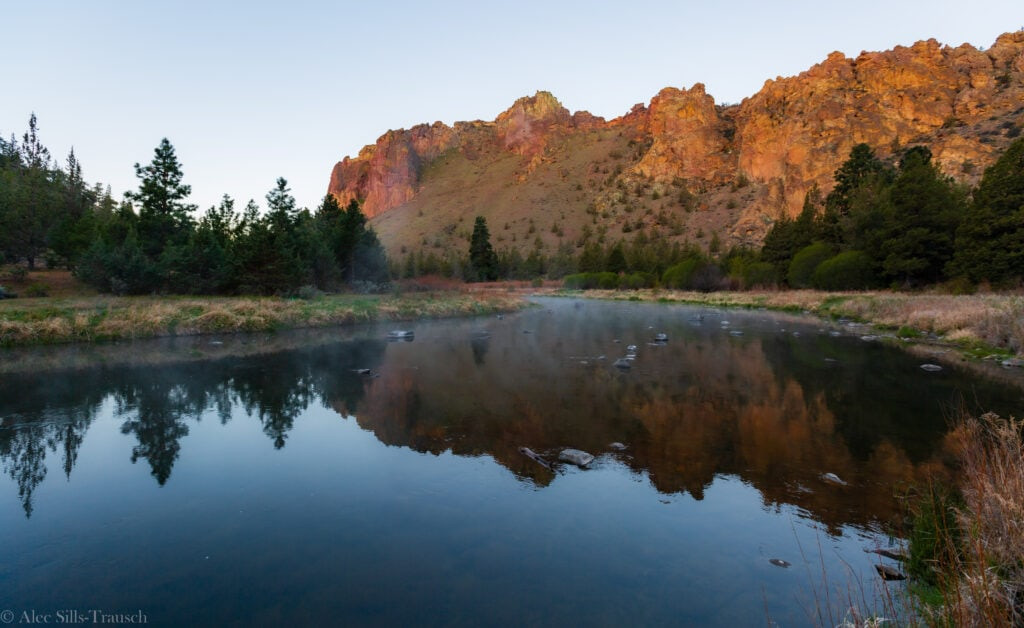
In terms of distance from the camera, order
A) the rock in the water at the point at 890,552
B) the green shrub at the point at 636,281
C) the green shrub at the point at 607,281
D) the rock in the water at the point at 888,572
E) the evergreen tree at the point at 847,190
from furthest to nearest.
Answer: the green shrub at the point at 607,281 < the green shrub at the point at 636,281 < the evergreen tree at the point at 847,190 < the rock in the water at the point at 890,552 < the rock in the water at the point at 888,572

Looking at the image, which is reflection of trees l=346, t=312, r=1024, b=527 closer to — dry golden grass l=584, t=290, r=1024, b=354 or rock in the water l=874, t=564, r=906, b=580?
rock in the water l=874, t=564, r=906, b=580

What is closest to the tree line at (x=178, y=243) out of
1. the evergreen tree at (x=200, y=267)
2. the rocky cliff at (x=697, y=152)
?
the evergreen tree at (x=200, y=267)

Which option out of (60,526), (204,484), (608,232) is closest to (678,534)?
(204,484)

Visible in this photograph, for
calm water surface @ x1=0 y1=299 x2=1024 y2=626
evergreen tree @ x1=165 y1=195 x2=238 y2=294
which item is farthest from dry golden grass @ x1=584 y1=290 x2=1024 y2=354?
evergreen tree @ x1=165 y1=195 x2=238 y2=294

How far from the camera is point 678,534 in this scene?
14.2ft

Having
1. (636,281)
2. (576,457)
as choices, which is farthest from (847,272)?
(576,457)

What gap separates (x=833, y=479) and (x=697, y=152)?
357 ft

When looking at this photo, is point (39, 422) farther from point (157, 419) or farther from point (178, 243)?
point (178, 243)

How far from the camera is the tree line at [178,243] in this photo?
2731cm

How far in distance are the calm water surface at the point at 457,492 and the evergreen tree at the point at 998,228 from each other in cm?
2188

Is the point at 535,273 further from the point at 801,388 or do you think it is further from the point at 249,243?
the point at 801,388

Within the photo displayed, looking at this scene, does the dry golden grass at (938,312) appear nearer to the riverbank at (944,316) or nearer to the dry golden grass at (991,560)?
the riverbank at (944,316)

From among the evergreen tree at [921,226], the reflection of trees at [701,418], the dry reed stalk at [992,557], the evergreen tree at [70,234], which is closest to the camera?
the dry reed stalk at [992,557]

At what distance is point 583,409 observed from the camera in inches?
343
